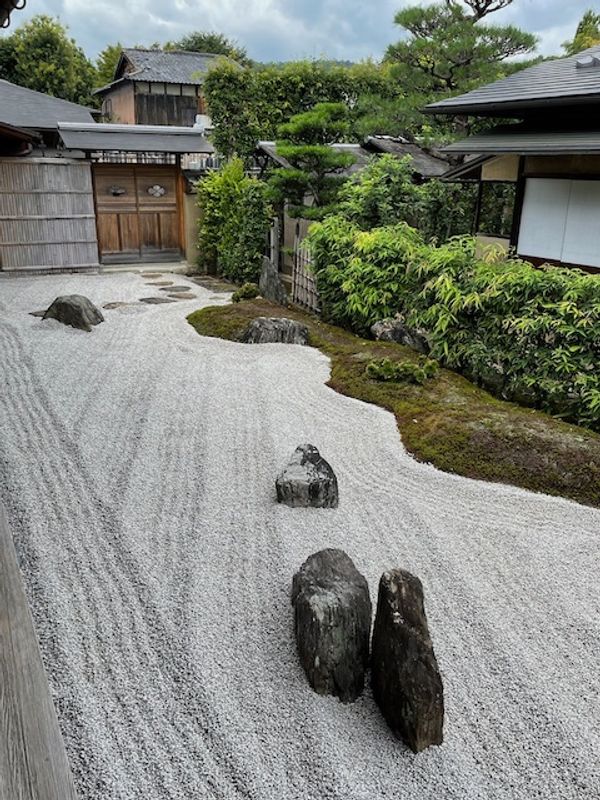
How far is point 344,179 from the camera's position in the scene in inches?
416

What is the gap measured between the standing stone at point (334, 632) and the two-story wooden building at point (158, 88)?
29036 millimetres

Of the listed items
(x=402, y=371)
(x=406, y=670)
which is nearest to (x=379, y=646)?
(x=406, y=670)

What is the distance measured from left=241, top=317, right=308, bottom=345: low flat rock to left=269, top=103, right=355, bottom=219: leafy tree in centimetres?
295

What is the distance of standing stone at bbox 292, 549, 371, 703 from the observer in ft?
8.79

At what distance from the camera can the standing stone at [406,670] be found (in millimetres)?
2406

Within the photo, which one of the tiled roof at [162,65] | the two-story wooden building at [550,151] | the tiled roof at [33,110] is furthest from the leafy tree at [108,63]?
the two-story wooden building at [550,151]

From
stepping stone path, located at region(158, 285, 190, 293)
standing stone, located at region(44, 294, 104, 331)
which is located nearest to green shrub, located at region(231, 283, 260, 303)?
stepping stone path, located at region(158, 285, 190, 293)

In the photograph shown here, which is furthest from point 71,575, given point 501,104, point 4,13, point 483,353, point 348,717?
point 501,104

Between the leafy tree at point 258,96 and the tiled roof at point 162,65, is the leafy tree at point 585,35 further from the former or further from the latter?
the tiled roof at point 162,65

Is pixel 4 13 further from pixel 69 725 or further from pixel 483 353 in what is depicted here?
pixel 483 353

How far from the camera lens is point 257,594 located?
3.26 m

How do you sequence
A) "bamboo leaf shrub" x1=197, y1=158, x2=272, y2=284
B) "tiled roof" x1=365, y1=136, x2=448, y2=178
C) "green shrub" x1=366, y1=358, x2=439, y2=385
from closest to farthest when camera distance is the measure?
"green shrub" x1=366, y1=358, x2=439, y2=385 < "bamboo leaf shrub" x1=197, y1=158, x2=272, y2=284 < "tiled roof" x1=365, y1=136, x2=448, y2=178

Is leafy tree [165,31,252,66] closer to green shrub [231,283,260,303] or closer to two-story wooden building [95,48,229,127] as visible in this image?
two-story wooden building [95,48,229,127]

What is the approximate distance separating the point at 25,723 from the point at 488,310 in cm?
567
